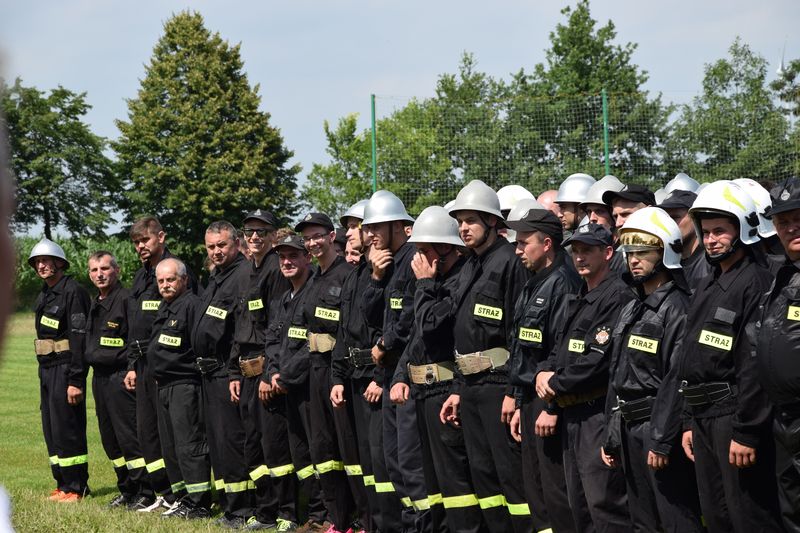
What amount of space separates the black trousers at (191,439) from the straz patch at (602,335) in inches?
215

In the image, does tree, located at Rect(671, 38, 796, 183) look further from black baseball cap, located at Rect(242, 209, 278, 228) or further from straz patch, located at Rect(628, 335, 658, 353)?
straz patch, located at Rect(628, 335, 658, 353)

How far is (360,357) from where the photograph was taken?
8.95 metres

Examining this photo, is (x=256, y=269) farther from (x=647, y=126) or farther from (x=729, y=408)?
(x=647, y=126)

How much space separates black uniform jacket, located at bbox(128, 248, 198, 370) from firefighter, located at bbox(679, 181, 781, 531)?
6.73 metres

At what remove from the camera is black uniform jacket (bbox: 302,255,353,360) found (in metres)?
9.40

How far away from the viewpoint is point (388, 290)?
28.5 ft

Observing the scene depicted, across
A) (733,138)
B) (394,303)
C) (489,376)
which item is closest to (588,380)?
(489,376)

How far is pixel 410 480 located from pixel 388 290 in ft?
5.05

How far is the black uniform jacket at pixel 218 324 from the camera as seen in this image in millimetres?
10578

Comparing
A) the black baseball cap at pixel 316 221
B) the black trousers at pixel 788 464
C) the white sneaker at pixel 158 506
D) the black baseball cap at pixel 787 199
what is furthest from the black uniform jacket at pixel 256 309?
the black trousers at pixel 788 464

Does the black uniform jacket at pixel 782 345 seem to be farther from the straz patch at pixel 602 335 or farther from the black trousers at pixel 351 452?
the black trousers at pixel 351 452

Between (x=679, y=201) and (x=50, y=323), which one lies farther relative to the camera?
(x=50, y=323)

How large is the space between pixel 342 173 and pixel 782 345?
1939 inches

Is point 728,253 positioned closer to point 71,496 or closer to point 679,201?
point 679,201
